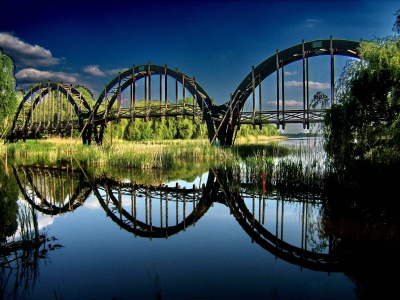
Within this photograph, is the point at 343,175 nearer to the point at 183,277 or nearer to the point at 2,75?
the point at 183,277

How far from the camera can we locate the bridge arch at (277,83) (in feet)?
76.0

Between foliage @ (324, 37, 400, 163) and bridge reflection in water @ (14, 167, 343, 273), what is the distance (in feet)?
8.37

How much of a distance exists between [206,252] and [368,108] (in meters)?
7.96

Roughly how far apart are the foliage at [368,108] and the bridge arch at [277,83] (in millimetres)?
9790

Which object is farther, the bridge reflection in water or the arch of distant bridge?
the arch of distant bridge

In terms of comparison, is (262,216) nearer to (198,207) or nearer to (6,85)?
(198,207)

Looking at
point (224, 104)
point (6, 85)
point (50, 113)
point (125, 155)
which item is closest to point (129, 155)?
point (125, 155)

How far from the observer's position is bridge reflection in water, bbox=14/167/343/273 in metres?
6.85

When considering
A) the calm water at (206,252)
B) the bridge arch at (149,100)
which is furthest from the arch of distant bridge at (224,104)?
the calm water at (206,252)

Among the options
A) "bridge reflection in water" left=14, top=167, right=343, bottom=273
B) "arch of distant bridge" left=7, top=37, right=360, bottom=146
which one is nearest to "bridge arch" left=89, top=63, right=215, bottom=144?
"arch of distant bridge" left=7, top=37, right=360, bottom=146

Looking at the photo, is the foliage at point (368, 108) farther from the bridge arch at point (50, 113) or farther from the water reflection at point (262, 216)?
the bridge arch at point (50, 113)

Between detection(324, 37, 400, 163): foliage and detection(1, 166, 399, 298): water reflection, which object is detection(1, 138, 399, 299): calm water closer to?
detection(1, 166, 399, 298): water reflection

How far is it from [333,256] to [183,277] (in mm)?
2671

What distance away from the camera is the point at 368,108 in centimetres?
1143
